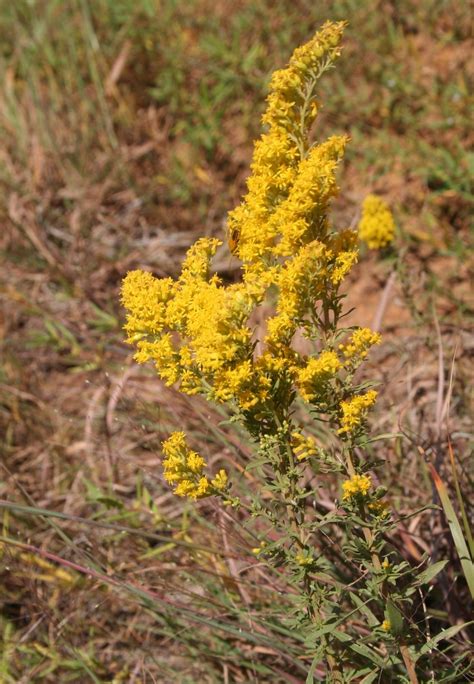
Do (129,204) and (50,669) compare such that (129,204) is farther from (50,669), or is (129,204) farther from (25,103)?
(50,669)

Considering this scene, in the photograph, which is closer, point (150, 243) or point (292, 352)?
point (292, 352)

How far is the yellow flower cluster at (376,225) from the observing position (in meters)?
3.13

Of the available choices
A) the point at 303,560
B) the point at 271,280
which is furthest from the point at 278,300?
the point at 303,560

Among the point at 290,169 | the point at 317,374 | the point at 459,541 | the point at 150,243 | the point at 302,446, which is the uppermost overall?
the point at 290,169

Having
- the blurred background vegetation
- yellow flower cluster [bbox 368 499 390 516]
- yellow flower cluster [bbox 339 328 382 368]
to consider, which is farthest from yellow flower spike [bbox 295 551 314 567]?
the blurred background vegetation

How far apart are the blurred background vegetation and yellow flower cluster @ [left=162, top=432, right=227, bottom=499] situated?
789 millimetres

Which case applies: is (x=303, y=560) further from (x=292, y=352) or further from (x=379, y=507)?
(x=292, y=352)

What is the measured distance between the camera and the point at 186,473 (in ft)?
5.69

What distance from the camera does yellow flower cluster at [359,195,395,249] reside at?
3.13 m

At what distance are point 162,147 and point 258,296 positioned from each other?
3.18 m

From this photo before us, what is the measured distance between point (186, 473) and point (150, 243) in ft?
8.90

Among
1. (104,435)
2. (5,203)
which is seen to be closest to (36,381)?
(104,435)

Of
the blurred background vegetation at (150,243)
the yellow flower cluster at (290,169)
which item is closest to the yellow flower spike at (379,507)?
the yellow flower cluster at (290,169)

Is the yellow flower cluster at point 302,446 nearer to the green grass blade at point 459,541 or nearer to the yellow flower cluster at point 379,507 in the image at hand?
the yellow flower cluster at point 379,507
